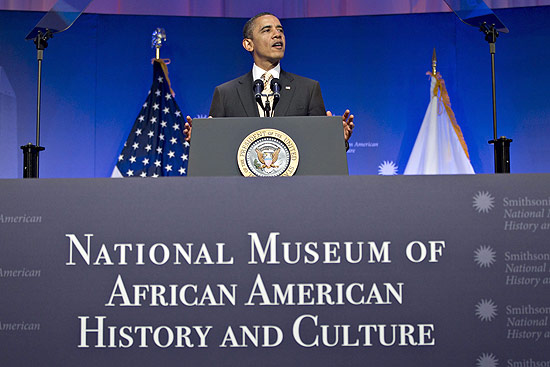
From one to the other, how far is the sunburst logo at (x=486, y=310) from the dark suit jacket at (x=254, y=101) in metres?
1.34

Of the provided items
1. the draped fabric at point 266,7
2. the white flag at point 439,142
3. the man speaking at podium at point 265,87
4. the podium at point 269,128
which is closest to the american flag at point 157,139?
the draped fabric at point 266,7

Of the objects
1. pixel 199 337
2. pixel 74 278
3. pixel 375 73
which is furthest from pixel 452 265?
pixel 375 73

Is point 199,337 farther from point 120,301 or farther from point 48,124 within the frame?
point 48,124

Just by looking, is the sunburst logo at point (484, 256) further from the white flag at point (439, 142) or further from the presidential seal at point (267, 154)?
the white flag at point (439, 142)

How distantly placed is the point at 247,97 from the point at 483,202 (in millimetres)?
1338

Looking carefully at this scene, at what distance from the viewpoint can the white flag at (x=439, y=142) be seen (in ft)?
14.5

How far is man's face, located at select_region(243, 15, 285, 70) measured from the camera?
2.51 m

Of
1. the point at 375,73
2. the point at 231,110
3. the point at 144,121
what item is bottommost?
the point at 231,110

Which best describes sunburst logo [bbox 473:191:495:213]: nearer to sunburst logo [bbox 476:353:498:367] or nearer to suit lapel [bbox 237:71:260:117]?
sunburst logo [bbox 476:353:498:367]

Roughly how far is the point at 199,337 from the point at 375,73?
371cm

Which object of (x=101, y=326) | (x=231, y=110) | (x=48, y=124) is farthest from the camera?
(x=48, y=124)

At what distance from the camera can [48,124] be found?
14.6 ft

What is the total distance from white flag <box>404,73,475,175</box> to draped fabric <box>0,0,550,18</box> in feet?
2.34

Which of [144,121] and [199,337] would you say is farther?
[144,121]
